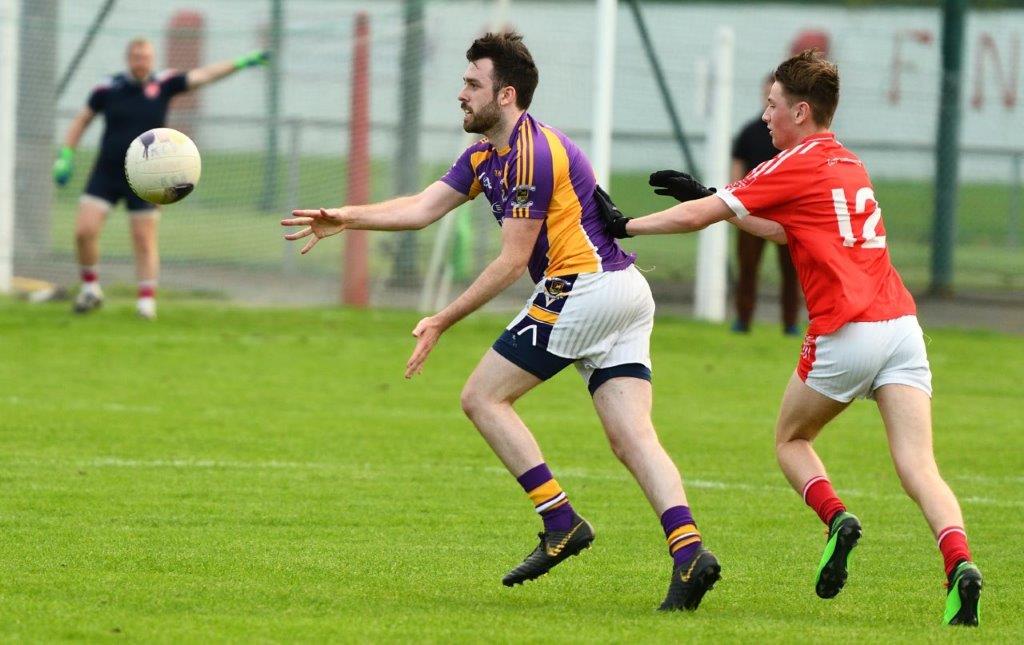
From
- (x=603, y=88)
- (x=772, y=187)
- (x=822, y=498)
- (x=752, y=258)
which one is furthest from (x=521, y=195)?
(x=752, y=258)

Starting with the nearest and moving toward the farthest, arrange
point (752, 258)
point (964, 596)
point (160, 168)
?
point (964, 596) < point (160, 168) < point (752, 258)

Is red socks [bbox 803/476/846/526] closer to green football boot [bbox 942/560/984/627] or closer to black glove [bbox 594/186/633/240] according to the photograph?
green football boot [bbox 942/560/984/627]

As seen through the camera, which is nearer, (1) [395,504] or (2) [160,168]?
(2) [160,168]

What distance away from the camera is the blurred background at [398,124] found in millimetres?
18672

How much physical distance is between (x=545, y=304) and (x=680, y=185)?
68 cm

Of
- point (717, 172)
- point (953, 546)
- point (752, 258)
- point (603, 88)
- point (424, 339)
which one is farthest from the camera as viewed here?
point (717, 172)

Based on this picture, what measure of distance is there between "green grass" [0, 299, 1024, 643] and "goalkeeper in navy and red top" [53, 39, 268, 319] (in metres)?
1.10

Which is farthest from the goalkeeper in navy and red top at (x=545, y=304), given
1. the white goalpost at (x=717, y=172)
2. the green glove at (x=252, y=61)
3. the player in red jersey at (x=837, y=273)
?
the white goalpost at (x=717, y=172)

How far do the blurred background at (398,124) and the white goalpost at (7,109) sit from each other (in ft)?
0.30

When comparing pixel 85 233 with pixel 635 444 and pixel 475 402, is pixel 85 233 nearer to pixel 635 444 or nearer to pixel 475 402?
pixel 475 402

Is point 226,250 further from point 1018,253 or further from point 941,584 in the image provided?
point 941,584

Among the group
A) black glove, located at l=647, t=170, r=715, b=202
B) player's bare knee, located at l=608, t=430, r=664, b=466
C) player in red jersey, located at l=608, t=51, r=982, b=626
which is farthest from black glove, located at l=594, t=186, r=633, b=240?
player's bare knee, located at l=608, t=430, r=664, b=466

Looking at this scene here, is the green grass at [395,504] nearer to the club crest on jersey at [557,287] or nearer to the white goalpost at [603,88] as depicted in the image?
the club crest on jersey at [557,287]

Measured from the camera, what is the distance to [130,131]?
15227 millimetres
